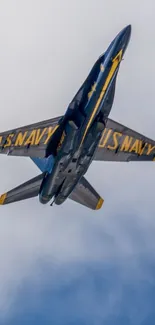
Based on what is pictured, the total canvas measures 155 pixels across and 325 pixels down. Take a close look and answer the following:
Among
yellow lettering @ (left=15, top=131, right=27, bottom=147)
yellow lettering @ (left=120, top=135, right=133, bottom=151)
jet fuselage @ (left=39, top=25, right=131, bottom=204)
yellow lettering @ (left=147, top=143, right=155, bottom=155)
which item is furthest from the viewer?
yellow lettering @ (left=147, top=143, right=155, bottom=155)

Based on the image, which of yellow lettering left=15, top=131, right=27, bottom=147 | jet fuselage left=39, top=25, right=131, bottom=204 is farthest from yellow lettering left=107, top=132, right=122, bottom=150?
yellow lettering left=15, top=131, right=27, bottom=147

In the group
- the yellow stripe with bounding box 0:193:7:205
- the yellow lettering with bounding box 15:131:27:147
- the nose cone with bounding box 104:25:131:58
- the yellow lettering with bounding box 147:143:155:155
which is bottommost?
the yellow stripe with bounding box 0:193:7:205

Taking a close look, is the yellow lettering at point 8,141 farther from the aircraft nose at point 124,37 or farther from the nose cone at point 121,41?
the aircraft nose at point 124,37

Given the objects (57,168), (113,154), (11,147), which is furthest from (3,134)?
(113,154)

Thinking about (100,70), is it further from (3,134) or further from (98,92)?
(3,134)

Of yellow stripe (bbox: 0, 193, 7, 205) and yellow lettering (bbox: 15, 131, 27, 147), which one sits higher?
yellow lettering (bbox: 15, 131, 27, 147)

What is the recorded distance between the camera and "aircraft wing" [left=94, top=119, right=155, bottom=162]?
5391 centimetres

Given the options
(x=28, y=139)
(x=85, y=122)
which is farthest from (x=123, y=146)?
(x=85, y=122)

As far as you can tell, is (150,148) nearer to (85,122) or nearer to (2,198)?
(85,122)

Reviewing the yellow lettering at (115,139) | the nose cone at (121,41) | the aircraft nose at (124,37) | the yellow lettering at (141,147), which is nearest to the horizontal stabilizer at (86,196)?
the yellow lettering at (115,139)

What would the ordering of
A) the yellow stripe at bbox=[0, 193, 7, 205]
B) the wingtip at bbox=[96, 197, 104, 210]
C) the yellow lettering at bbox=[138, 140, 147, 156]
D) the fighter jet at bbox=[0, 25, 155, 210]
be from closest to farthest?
the fighter jet at bbox=[0, 25, 155, 210] < the yellow stripe at bbox=[0, 193, 7, 205] < the yellow lettering at bbox=[138, 140, 147, 156] < the wingtip at bbox=[96, 197, 104, 210]

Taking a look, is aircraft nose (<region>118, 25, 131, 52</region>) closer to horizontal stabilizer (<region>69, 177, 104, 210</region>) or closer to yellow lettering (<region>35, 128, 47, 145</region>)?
yellow lettering (<region>35, 128, 47, 145</region>)

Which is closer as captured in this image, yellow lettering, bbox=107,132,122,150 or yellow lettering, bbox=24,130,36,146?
yellow lettering, bbox=24,130,36,146

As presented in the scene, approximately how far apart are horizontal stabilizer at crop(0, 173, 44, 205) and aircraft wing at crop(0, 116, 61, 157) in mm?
2190
